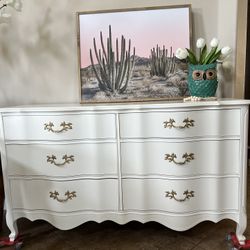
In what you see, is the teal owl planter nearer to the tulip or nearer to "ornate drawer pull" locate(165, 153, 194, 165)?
the tulip

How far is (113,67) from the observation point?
5.58 feet

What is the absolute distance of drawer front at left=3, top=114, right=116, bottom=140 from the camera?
4.34ft

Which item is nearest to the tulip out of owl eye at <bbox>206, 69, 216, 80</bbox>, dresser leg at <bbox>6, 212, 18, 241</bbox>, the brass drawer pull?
owl eye at <bbox>206, 69, 216, 80</bbox>

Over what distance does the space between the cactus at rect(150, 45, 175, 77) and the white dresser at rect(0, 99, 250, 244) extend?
0.43 m

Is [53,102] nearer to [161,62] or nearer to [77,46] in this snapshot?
[77,46]

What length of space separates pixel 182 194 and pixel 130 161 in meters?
0.35

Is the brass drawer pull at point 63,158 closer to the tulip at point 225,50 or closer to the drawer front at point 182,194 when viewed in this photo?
the drawer front at point 182,194

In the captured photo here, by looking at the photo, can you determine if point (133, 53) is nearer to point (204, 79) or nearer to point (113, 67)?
point (113, 67)

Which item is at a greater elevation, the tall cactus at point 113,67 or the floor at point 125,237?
the tall cactus at point 113,67

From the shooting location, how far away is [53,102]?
5.96 ft

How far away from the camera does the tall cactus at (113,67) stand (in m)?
1.69

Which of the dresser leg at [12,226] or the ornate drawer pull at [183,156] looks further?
the dresser leg at [12,226]

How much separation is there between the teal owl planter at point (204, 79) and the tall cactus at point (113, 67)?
47 cm

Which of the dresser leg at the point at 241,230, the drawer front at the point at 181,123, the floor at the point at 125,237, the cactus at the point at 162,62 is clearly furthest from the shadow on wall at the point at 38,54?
the dresser leg at the point at 241,230
